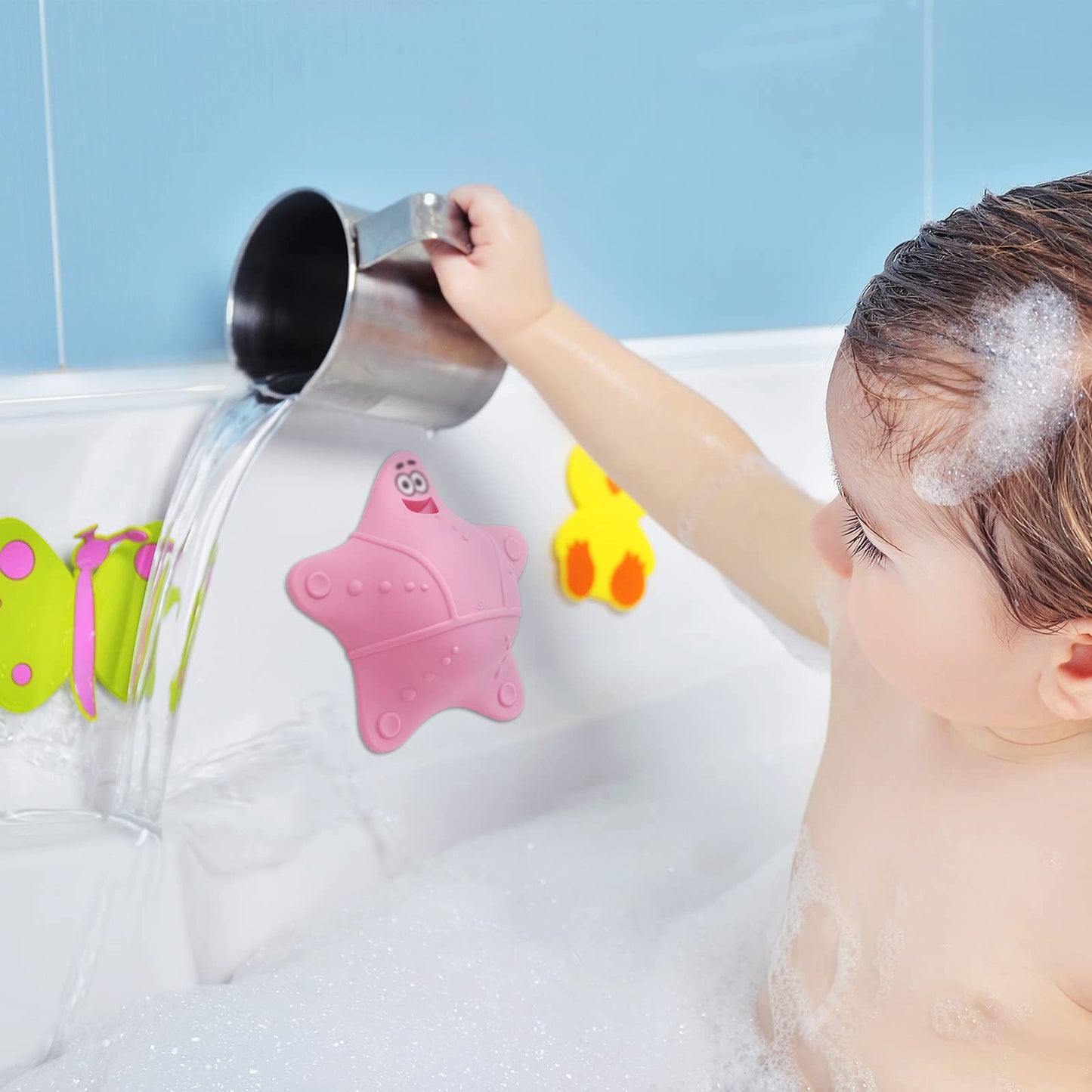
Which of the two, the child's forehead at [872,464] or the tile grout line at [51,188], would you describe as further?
the tile grout line at [51,188]

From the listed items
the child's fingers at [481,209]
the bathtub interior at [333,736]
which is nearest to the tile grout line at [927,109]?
the bathtub interior at [333,736]

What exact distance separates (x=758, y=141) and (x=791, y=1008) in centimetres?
79

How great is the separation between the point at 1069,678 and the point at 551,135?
67 cm

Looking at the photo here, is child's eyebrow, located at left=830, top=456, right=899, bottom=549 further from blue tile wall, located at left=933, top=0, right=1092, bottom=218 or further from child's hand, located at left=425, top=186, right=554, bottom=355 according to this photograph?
blue tile wall, located at left=933, top=0, right=1092, bottom=218

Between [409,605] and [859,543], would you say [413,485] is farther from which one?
[859,543]

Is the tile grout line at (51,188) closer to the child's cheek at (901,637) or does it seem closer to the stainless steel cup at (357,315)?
the stainless steel cup at (357,315)

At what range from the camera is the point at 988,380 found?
55 cm

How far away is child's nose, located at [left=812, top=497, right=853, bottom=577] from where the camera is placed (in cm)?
67

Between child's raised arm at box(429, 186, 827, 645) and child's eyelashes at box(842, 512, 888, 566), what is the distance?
20 cm

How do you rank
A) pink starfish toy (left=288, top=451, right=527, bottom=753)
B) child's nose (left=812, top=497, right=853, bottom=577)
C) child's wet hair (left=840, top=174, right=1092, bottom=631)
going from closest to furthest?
1. child's wet hair (left=840, top=174, right=1092, bottom=631)
2. child's nose (left=812, top=497, right=853, bottom=577)
3. pink starfish toy (left=288, top=451, right=527, bottom=753)

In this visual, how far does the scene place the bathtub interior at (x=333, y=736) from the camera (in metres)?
0.80

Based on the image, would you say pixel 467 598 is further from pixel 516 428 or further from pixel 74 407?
pixel 74 407

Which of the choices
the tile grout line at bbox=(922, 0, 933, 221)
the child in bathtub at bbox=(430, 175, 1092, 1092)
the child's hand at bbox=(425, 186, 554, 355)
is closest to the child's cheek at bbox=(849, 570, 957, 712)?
the child in bathtub at bbox=(430, 175, 1092, 1092)

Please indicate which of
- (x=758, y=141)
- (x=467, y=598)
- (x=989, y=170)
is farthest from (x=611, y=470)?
(x=989, y=170)
